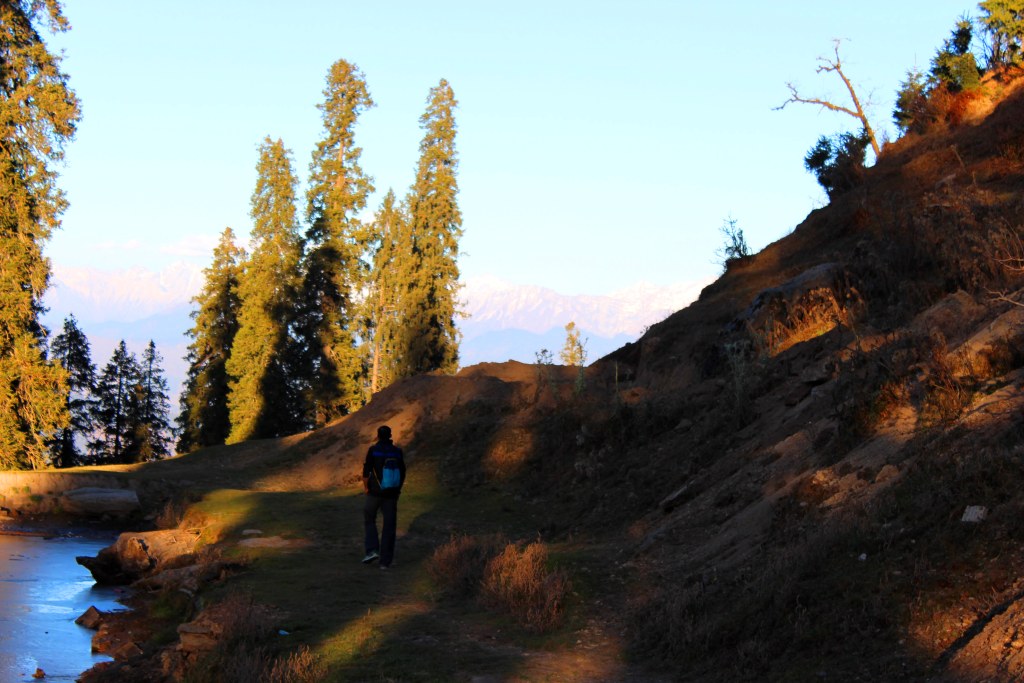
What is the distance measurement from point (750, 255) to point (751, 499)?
59.8ft

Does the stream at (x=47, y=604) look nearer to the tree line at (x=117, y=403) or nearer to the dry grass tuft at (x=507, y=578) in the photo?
the dry grass tuft at (x=507, y=578)

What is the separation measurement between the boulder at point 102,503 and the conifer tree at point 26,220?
6.84m

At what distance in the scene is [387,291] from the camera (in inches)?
1839

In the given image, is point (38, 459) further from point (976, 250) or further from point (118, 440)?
point (976, 250)

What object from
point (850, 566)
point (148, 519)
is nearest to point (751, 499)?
point (850, 566)

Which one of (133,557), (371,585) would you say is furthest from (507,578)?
(133,557)

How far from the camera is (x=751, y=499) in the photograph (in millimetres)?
11375

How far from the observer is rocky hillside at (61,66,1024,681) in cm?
712

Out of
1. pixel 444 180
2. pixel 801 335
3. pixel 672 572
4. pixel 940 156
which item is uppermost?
pixel 444 180

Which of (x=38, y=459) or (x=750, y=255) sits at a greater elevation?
(x=750, y=255)

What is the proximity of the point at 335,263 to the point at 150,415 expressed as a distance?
13.9 m

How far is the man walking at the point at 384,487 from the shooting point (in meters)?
12.4

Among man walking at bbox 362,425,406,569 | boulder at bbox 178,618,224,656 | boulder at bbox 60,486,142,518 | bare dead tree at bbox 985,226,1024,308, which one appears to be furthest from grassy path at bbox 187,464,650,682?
bare dead tree at bbox 985,226,1024,308

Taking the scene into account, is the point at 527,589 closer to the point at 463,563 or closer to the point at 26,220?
the point at 463,563
